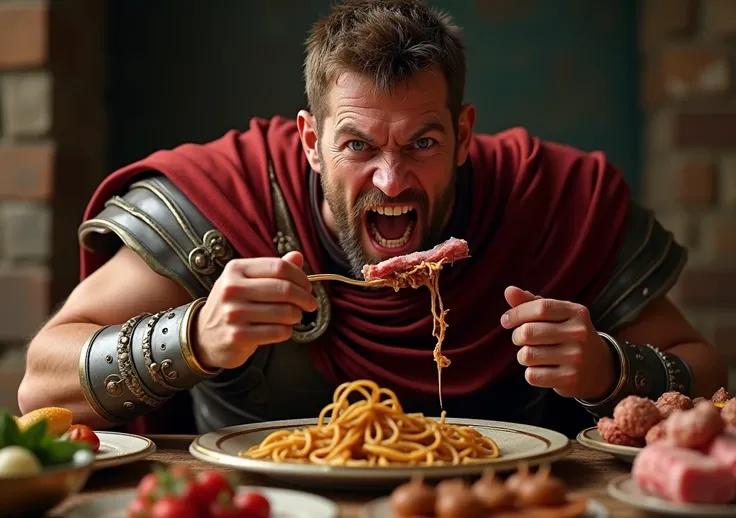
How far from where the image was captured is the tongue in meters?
2.27

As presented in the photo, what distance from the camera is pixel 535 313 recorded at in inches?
72.9

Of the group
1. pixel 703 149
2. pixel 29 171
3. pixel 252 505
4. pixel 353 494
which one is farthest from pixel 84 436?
pixel 703 149

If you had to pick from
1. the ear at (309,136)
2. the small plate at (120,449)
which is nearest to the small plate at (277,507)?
the small plate at (120,449)

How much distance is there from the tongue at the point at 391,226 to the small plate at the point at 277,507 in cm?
106

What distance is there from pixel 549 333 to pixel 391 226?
1.76ft

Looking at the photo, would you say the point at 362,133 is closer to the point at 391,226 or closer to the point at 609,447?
the point at 391,226

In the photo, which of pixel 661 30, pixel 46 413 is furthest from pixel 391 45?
pixel 661 30

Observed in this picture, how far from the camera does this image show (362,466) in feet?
4.69

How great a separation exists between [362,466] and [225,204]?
1025mm

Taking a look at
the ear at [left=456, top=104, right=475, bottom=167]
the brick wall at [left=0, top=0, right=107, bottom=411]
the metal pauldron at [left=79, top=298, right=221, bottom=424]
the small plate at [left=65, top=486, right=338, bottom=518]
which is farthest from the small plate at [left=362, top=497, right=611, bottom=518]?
the brick wall at [left=0, top=0, right=107, bottom=411]

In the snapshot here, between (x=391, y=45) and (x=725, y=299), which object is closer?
(x=391, y=45)

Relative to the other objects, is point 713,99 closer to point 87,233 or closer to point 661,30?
point 661,30

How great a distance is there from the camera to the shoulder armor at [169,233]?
88.2 inches

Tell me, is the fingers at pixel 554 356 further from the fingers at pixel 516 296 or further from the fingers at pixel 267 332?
the fingers at pixel 267 332
